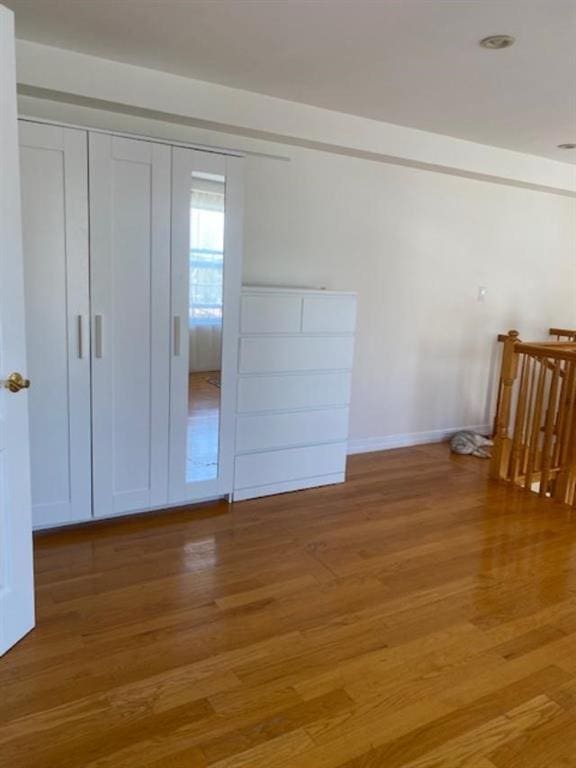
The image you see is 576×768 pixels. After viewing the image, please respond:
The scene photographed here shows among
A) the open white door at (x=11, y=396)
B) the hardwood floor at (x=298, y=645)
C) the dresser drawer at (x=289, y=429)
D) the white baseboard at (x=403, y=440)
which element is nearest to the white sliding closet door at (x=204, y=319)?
the dresser drawer at (x=289, y=429)

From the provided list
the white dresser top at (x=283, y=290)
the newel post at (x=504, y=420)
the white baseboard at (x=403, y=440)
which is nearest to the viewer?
the white dresser top at (x=283, y=290)

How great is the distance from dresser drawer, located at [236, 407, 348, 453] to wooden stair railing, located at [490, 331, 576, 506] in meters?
1.19

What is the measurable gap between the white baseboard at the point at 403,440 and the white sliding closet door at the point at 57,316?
223cm

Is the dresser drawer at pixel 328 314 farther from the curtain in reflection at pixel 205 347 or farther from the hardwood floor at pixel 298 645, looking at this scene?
the hardwood floor at pixel 298 645

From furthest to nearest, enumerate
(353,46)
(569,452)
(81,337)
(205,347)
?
(569,452) → (205,347) → (81,337) → (353,46)

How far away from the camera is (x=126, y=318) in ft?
9.23

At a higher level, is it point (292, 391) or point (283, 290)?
point (283, 290)

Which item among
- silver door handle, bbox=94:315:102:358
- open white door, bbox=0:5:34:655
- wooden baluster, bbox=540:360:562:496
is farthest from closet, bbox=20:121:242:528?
wooden baluster, bbox=540:360:562:496

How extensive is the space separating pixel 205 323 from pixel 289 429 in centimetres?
87

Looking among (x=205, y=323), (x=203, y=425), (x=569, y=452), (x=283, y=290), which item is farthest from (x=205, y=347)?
(x=569, y=452)

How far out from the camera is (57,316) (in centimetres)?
264

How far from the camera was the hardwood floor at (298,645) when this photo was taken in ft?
5.36

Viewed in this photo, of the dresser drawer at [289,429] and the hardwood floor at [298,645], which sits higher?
the dresser drawer at [289,429]

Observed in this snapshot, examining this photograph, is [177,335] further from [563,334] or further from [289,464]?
[563,334]
